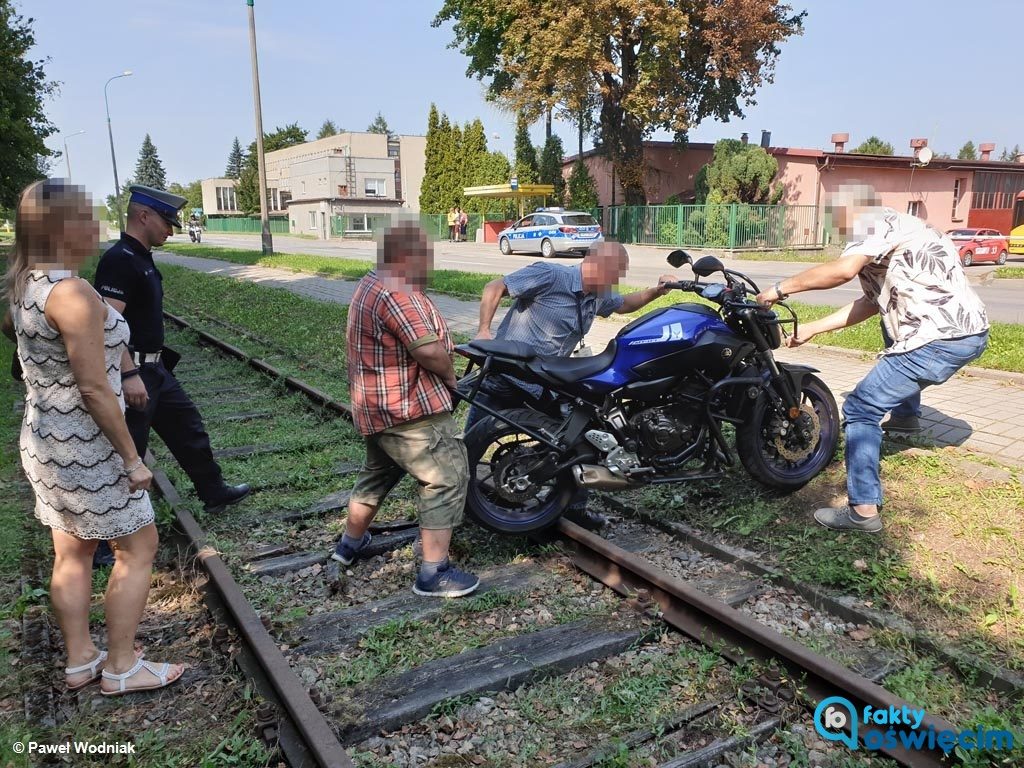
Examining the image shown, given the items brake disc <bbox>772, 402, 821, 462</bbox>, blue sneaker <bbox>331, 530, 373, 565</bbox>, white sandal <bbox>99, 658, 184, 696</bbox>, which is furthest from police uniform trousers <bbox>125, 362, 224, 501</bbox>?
brake disc <bbox>772, 402, 821, 462</bbox>

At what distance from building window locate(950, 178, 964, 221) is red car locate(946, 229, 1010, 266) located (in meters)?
13.7

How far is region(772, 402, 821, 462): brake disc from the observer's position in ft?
16.1

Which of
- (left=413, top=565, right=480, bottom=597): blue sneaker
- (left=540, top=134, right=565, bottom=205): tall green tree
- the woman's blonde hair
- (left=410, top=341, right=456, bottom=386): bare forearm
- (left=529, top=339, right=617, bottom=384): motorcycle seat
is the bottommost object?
(left=413, top=565, right=480, bottom=597): blue sneaker

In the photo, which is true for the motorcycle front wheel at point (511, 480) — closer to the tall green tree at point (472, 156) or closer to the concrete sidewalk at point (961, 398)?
the concrete sidewalk at point (961, 398)

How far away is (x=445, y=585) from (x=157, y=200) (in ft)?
8.24

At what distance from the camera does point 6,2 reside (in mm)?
24609

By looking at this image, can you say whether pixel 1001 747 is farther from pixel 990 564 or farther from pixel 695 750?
pixel 990 564

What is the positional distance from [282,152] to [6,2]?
206 feet

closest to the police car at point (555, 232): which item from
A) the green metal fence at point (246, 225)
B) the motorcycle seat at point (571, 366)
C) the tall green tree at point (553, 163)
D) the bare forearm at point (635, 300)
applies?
the tall green tree at point (553, 163)

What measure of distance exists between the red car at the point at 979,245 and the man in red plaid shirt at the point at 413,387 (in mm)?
27641

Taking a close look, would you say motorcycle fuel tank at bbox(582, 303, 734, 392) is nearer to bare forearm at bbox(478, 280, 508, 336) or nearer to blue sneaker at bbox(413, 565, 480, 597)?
bare forearm at bbox(478, 280, 508, 336)

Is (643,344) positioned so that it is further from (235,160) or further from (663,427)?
(235,160)

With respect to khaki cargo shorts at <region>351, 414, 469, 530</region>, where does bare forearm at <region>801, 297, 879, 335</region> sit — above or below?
above

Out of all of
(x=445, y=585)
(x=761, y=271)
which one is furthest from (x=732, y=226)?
(x=445, y=585)
